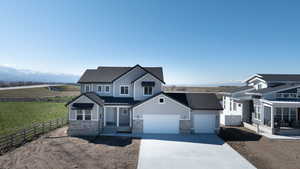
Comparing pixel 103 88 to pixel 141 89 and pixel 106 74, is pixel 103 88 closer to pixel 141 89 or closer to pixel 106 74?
pixel 106 74

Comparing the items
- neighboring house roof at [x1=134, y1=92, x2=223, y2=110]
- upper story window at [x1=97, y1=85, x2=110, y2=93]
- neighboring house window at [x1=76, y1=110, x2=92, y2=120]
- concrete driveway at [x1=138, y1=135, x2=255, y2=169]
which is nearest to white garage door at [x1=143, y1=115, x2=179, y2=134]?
concrete driveway at [x1=138, y1=135, x2=255, y2=169]

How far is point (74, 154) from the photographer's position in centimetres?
1155

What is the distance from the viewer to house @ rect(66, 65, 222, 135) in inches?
663

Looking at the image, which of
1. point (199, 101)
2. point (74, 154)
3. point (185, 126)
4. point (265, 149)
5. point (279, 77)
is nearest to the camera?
point (74, 154)

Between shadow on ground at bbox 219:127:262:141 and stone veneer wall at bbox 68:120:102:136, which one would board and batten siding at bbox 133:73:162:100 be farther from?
shadow on ground at bbox 219:127:262:141

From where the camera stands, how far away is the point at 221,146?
45.0 ft

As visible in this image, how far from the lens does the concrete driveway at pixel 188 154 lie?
33.4ft

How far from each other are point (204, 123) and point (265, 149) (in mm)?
5901

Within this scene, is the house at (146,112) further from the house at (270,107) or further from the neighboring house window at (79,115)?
the house at (270,107)

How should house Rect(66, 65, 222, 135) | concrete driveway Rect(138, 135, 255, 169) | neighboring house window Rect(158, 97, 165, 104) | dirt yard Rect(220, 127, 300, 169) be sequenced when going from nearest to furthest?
concrete driveway Rect(138, 135, 255, 169) < dirt yard Rect(220, 127, 300, 169) < house Rect(66, 65, 222, 135) < neighboring house window Rect(158, 97, 165, 104)

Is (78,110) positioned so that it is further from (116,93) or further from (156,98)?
(156,98)

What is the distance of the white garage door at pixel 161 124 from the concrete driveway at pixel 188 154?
1.45m

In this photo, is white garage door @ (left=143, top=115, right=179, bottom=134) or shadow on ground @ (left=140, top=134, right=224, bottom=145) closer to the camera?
shadow on ground @ (left=140, top=134, right=224, bottom=145)

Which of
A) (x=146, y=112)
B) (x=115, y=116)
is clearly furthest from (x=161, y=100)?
(x=115, y=116)
